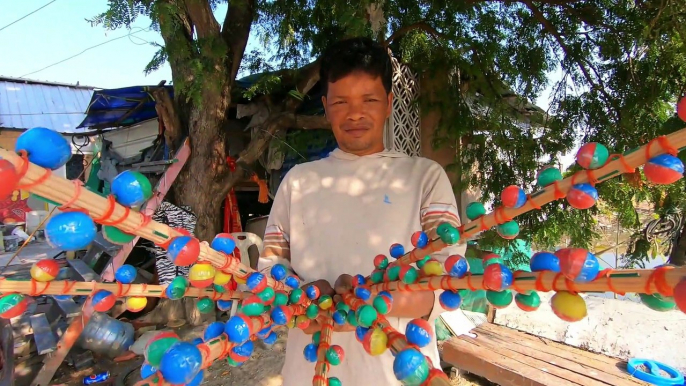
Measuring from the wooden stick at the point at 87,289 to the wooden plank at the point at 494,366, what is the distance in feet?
8.17

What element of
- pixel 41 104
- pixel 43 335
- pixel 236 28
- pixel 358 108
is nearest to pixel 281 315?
pixel 358 108

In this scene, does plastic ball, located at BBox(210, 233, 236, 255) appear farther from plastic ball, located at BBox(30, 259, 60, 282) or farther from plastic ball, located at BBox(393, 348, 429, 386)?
plastic ball, located at BBox(393, 348, 429, 386)

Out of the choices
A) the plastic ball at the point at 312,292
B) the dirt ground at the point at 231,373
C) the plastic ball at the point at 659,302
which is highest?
the plastic ball at the point at 659,302

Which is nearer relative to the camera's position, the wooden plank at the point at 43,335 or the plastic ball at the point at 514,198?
the plastic ball at the point at 514,198

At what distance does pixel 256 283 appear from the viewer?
2.82ft

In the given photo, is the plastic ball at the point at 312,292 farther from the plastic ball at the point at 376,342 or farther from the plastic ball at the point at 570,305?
the plastic ball at the point at 570,305

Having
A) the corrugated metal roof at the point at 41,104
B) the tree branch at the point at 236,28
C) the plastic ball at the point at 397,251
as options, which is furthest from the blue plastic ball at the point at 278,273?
the corrugated metal roof at the point at 41,104

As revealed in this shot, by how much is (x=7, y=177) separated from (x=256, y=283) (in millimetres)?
517

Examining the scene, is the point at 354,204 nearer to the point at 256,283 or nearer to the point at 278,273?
the point at 278,273

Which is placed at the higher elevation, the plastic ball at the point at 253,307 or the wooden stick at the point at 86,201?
the wooden stick at the point at 86,201

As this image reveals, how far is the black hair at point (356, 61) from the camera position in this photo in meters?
1.29

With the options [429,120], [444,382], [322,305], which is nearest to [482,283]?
[444,382]

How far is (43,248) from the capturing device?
11.5m

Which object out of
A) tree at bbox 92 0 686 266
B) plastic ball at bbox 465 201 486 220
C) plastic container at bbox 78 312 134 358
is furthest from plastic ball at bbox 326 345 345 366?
plastic container at bbox 78 312 134 358
